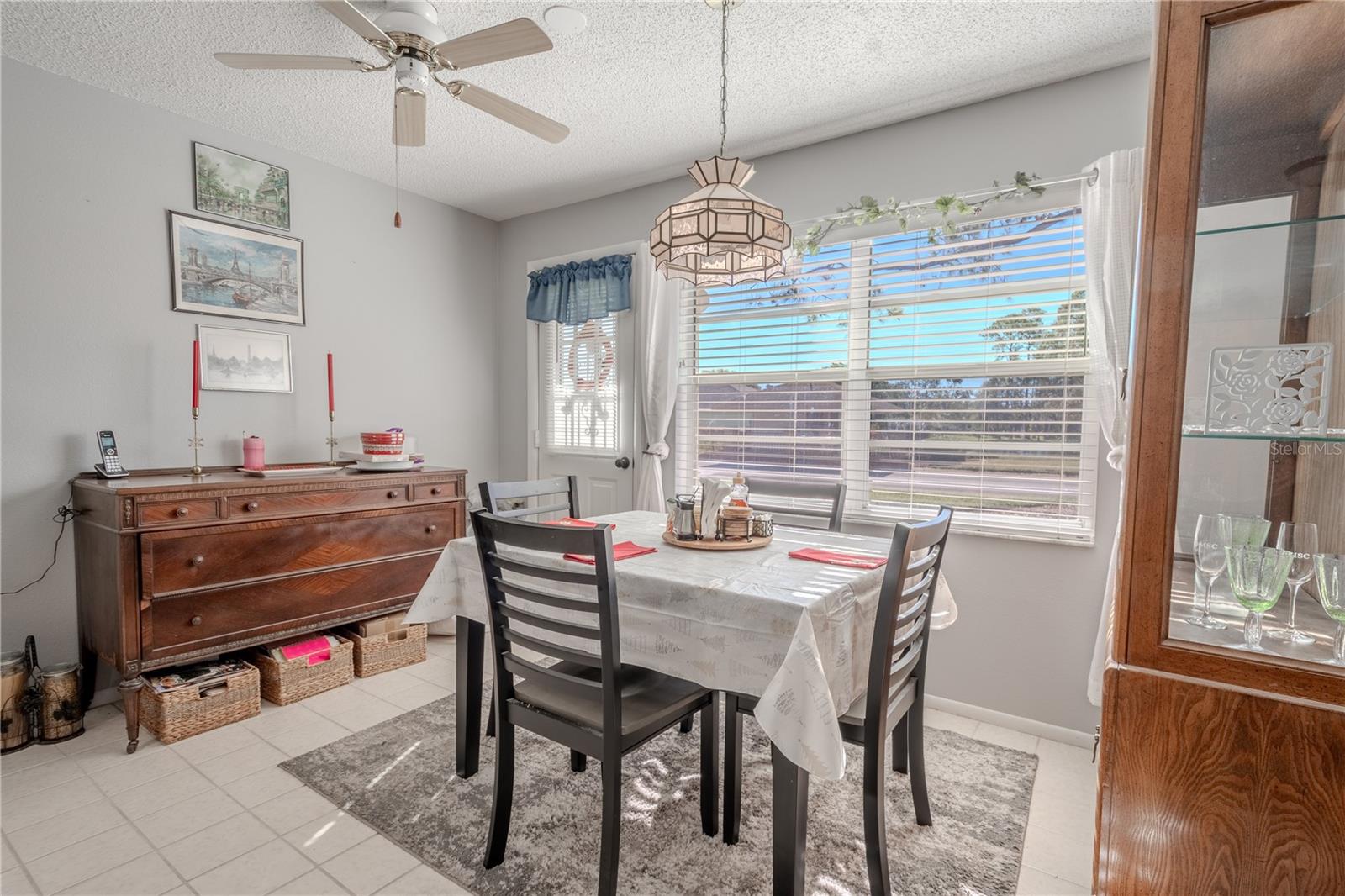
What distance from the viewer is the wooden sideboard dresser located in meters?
2.32

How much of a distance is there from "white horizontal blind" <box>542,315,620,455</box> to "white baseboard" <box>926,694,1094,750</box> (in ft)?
7.22

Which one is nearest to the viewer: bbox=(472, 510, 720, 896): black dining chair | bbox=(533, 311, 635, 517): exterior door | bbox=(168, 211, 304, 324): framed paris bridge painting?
bbox=(472, 510, 720, 896): black dining chair

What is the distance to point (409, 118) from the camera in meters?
2.15

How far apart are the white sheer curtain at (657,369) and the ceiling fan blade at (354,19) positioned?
177cm

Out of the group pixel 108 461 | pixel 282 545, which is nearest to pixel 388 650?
pixel 282 545

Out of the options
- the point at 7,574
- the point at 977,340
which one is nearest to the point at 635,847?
the point at 977,340

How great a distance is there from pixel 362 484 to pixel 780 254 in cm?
218

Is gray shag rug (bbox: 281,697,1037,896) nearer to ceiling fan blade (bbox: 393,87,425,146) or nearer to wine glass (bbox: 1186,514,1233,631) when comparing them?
wine glass (bbox: 1186,514,1233,631)

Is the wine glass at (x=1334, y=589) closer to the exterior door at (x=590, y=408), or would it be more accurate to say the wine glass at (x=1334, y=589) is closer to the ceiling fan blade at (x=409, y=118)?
the ceiling fan blade at (x=409, y=118)

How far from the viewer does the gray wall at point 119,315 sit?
2.50 metres

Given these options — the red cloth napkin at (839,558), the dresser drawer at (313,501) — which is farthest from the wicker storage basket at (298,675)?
the red cloth napkin at (839,558)

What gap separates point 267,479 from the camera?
271cm

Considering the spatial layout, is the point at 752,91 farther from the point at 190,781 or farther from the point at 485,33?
the point at 190,781

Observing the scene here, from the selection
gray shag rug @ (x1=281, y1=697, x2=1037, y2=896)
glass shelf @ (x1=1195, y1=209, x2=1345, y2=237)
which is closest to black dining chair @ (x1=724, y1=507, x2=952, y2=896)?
gray shag rug @ (x1=281, y1=697, x2=1037, y2=896)
